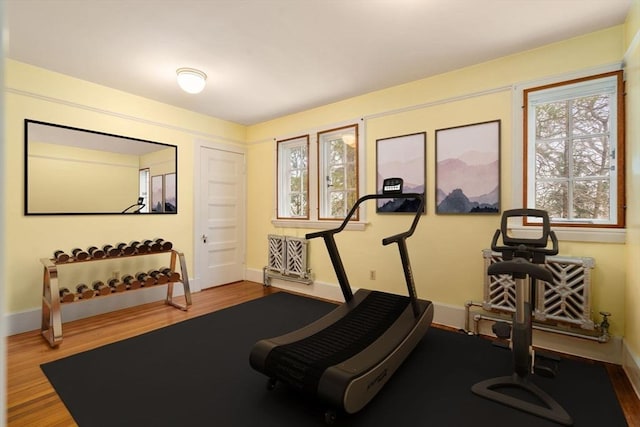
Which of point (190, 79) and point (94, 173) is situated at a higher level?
point (190, 79)

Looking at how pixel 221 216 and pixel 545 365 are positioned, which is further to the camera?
pixel 221 216

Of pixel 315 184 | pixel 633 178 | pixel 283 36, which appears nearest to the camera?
pixel 633 178

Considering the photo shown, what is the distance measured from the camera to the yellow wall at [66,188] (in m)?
3.14

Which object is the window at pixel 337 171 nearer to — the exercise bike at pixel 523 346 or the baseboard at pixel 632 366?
the exercise bike at pixel 523 346

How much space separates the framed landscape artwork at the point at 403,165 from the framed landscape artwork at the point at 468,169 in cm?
19

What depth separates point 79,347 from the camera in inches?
110

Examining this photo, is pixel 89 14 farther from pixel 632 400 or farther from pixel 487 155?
pixel 632 400

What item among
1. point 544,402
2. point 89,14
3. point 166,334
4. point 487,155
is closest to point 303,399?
point 544,402

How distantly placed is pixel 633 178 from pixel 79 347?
4.77m

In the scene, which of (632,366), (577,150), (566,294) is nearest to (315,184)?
(577,150)

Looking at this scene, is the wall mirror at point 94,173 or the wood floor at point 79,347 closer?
the wood floor at point 79,347

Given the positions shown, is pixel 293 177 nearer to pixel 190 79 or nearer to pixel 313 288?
pixel 313 288

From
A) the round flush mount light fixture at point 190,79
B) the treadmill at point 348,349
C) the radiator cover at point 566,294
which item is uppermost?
the round flush mount light fixture at point 190,79

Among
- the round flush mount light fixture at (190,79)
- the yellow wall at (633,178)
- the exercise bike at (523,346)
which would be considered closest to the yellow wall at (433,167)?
the yellow wall at (633,178)
